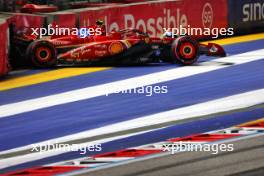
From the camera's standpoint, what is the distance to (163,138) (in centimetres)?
951

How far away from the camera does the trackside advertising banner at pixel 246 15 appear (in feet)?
65.8

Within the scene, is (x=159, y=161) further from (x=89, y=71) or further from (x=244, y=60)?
(x=244, y=60)

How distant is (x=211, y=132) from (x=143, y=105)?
2148 mm

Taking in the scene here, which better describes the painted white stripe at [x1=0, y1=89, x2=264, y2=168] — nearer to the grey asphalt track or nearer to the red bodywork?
the grey asphalt track

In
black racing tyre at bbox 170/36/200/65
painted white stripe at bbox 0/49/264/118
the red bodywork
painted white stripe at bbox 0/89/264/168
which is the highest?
the red bodywork

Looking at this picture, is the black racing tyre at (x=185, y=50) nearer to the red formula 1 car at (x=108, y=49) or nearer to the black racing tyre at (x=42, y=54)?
the red formula 1 car at (x=108, y=49)

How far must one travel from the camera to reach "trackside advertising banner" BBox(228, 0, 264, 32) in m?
20.1

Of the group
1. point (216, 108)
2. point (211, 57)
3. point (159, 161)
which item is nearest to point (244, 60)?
point (211, 57)

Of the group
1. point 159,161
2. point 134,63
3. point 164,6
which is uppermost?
point 164,6

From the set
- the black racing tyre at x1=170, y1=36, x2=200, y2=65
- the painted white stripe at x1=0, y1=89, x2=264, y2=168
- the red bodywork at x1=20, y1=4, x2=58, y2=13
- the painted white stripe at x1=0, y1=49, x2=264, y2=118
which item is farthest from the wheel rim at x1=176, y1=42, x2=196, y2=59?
the red bodywork at x1=20, y1=4, x2=58, y2=13

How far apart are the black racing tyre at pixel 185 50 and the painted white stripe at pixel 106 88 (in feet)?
0.82

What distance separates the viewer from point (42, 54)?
1496cm

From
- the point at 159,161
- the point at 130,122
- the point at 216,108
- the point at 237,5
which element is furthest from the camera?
the point at 237,5

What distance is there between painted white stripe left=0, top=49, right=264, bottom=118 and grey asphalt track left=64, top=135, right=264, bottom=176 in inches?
149
